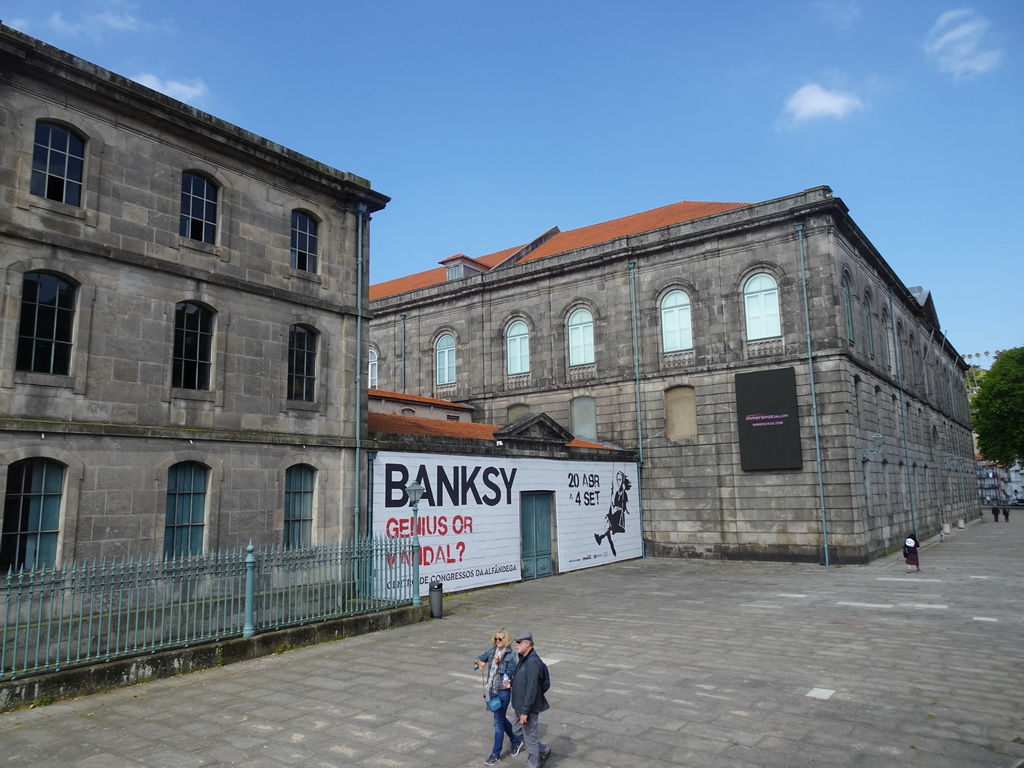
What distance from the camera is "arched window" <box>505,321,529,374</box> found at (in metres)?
31.9

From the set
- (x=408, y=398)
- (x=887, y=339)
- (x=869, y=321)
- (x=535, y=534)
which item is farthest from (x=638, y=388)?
(x=887, y=339)

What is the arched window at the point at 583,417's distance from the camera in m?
29.5

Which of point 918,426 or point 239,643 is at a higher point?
point 918,426

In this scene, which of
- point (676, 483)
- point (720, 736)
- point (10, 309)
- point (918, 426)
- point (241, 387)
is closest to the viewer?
point (720, 736)

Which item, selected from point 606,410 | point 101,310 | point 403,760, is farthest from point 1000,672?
point 606,410

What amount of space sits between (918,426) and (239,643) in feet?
116

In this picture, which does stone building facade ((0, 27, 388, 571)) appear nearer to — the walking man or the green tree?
the walking man

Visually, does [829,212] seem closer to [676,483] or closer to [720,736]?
[676,483]

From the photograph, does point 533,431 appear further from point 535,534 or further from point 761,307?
point 761,307

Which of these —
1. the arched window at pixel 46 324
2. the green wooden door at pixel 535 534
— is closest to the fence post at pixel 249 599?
the arched window at pixel 46 324

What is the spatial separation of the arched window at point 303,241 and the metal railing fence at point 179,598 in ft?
22.2

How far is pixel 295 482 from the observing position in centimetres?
1593

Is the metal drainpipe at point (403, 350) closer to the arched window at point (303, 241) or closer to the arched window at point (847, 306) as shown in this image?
the arched window at point (303, 241)

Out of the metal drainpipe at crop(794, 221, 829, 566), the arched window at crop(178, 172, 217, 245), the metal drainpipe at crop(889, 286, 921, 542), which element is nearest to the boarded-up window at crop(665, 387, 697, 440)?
the metal drainpipe at crop(794, 221, 829, 566)
